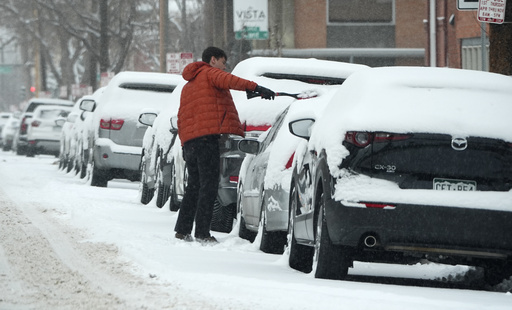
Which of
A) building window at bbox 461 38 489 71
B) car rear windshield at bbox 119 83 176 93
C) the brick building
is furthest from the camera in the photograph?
the brick building

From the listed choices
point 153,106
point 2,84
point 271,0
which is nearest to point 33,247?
point 153,106

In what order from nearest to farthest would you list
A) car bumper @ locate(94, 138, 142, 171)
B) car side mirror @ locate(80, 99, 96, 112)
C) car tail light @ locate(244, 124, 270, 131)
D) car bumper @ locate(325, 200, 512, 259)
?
car bumper @ locate(325, 200, 512, 259) → car tail light @ locate(244, 124, 270, 131) → car bumper @ locate(94, 138, 142, 171) → car side mirror @ locate(80, 99, 96, 112)

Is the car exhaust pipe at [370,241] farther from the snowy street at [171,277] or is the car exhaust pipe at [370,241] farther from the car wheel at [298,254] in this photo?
the car wheel at [298,254]

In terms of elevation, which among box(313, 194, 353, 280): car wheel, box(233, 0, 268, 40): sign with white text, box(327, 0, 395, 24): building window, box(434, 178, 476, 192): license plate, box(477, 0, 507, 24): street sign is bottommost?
box(313, 194, 353, 280): car wheel

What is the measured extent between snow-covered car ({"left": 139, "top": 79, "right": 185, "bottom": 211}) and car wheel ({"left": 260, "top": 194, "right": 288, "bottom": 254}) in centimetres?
327

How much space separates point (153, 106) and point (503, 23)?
308 inches

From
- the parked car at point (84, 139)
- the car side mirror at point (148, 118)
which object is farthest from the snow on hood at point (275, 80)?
the parked car at point (84, 139)

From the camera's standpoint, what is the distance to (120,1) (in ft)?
141

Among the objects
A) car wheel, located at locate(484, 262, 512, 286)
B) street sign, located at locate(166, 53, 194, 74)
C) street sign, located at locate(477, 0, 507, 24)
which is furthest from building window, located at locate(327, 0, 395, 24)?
car wheel, located at locate(484, 262, 512, 286)

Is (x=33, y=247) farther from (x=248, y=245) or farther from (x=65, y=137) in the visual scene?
(x=65, y=137)

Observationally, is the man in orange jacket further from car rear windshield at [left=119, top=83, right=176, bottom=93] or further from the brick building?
the brick building

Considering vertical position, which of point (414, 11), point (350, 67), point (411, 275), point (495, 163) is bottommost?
point (411, 275)

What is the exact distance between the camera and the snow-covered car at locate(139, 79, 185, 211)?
1454 centimetres

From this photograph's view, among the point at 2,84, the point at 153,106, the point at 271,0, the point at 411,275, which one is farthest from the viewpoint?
the point at 2,84
